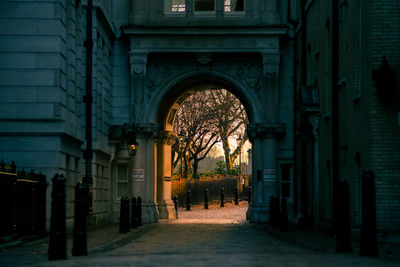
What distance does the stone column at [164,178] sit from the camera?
33.2 metres

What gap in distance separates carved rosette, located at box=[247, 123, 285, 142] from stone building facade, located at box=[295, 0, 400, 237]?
3.52 meters

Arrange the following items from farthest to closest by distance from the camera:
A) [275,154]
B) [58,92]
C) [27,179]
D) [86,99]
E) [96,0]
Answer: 1. [275,154]
2. [96,0]
3. [86,99]
4. [58,92]
5. [27,179]

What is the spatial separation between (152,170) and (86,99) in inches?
333

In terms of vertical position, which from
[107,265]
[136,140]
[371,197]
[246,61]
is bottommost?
[107,265]

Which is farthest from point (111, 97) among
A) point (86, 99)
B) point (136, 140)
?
point (86, 99)

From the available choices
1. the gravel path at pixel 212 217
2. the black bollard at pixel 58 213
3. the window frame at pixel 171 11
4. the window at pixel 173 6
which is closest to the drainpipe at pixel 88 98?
the window frame at pixel 171 11

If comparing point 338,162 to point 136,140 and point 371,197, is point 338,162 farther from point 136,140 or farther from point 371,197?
point 136,140

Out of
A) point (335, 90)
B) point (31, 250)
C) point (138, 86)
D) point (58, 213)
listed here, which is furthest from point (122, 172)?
point (58, 213)

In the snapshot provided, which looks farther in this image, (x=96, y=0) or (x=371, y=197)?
(x=96, y=0)

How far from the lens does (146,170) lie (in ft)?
101

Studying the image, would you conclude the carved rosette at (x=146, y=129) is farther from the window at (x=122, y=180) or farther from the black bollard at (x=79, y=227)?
the black bollard at (x=79, y=227)

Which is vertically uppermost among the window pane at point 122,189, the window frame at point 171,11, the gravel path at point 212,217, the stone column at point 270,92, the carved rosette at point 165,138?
the window frame at point 171,11

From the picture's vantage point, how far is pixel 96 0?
25.0m

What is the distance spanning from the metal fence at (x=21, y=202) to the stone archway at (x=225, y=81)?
40.1 ft
